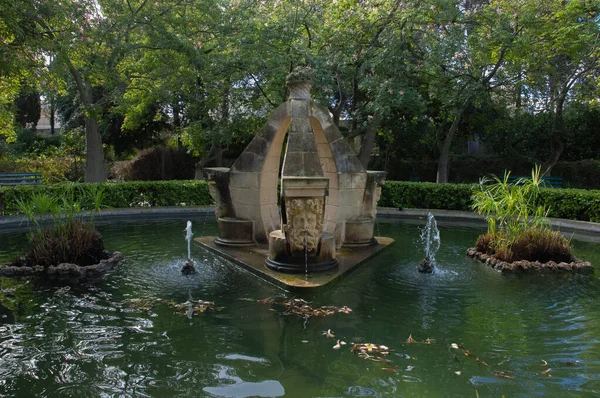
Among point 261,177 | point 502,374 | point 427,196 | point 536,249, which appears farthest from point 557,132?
point 502,374

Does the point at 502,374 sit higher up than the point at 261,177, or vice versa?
the point at 261,177

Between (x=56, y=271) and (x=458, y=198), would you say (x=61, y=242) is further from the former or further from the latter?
(x=458, y=198)

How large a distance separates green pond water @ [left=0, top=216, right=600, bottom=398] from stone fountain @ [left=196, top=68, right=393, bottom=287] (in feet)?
1.72

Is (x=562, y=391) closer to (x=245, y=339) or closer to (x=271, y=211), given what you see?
(x=245, y=339)

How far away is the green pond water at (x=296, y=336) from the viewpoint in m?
3.56

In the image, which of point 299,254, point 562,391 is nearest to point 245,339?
point 299,254

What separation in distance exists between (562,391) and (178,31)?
46.0 ft

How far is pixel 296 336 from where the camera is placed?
176 inches

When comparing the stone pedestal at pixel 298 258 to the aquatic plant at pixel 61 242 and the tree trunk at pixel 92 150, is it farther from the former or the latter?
the tree trunk at pixel 92 150

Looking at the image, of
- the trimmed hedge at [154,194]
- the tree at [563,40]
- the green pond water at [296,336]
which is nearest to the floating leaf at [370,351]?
A: the green pond water at [296,336]

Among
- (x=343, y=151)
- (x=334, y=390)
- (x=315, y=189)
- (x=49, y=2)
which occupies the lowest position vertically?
(x=334, y=390)

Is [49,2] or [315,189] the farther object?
[49,2]

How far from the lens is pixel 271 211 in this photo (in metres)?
8.28

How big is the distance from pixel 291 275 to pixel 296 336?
1.81m
